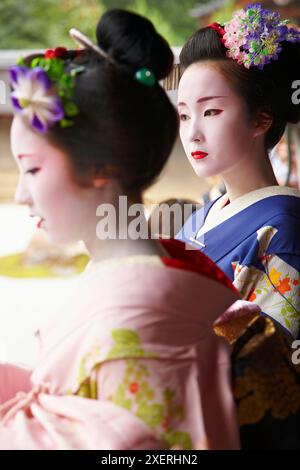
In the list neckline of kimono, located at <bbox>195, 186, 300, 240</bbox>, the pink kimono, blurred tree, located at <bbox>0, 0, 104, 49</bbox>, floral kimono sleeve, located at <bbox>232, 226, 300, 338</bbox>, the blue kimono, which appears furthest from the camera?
blurred tree, located at <bbox>0, 0, 104, 49</bbox>

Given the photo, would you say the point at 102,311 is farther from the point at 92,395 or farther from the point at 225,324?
the point at 225,324

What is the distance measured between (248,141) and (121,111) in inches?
19.7

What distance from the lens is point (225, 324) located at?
90cm

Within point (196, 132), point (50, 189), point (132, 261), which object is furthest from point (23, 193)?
point (196, 132)

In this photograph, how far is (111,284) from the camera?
773 mm

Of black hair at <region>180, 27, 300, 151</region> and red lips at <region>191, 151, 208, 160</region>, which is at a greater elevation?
black hair at <region>180, 27, 300, 151</region>

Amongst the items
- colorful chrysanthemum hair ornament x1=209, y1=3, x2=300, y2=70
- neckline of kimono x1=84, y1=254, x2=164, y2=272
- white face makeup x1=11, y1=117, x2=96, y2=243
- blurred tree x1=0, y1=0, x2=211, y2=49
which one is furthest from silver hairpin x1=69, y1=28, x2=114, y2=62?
blurred tree x1=0, y1=0, x2=211, y2=49

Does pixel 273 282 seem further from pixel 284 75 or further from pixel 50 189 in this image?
pixel 50 189

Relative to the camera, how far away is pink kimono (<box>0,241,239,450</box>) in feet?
2.37

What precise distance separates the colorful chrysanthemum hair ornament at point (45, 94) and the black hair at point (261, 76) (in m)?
0.48

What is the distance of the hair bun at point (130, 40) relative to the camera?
31.6 inches

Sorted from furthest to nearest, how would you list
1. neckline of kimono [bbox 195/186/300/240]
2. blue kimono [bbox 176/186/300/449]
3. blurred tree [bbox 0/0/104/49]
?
1. blurred tree [bbox 0/0/104/49]
2. neckline of kimono [bbox 195/186/300/240]
3. blue kimono [bbox 176/186/300/449]

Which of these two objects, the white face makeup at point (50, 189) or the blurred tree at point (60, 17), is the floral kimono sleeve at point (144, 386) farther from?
the blurred tree at point (60, 17)

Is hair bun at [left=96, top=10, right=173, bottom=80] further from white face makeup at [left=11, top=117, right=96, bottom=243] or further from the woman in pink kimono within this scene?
white face makeup at [left=11, top=117, right=96, bottom=243]
